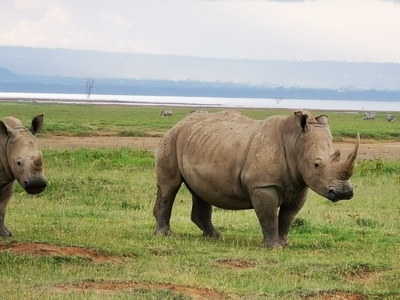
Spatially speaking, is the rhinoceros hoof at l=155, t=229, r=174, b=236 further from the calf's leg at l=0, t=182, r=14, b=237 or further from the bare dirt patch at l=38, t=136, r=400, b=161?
the bare dirt patch at l=38, t=136, r=400, b=161

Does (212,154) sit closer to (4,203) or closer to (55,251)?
(4,203)

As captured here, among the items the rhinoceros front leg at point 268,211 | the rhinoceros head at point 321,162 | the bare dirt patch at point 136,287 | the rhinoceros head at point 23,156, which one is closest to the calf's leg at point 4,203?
the rhinoceros head at point 23,156

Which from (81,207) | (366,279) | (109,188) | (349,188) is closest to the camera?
(366,279)

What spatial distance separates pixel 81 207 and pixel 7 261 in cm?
637

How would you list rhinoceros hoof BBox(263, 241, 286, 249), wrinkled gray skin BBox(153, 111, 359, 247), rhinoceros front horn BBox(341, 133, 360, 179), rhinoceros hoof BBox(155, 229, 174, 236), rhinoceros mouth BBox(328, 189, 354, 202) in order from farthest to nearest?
rhinoceros hoof BBox(155, 229, 174, 236)
rhinoceros hoof BBox(263, 241, 286, 249)
wrinkled gray skin BBox(153, 111, 359, 247)
rhinoceros mouth BBox(328, 189, 354, 202)
rhinoceros front horn BBox(341, 133, 360, 179)

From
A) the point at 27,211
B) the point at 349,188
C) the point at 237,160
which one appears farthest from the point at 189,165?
the point at 27,211

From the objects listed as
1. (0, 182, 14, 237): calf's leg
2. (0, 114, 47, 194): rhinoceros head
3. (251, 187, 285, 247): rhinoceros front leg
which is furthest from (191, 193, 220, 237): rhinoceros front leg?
(0, 114, 47, 194): rhinoceros head

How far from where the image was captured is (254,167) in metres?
13.6

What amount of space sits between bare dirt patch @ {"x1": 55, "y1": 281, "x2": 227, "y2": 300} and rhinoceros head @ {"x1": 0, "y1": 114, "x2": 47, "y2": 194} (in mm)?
2609

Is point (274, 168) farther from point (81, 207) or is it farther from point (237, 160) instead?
point (81, 207)

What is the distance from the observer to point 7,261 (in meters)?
11.4

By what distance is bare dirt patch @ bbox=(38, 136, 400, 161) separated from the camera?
Result: 113 feet

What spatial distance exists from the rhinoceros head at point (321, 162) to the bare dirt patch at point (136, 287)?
10.7 ft

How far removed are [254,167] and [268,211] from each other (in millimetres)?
608
